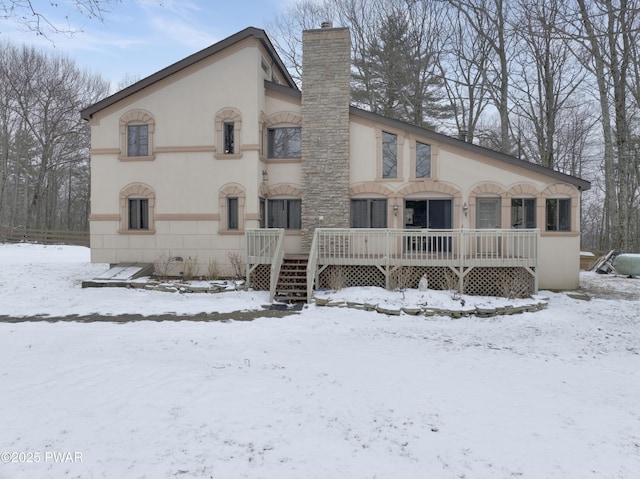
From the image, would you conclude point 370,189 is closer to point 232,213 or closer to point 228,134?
point 232,213

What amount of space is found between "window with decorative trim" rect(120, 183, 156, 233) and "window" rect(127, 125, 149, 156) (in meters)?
1.15

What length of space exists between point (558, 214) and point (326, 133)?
7665 millimetres

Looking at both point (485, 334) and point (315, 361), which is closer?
point (315, 361)

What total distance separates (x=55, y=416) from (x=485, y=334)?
6.99 meters

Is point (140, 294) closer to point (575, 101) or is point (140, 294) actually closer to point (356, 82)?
point (356, 82)

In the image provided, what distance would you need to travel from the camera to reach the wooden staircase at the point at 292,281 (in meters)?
10.4

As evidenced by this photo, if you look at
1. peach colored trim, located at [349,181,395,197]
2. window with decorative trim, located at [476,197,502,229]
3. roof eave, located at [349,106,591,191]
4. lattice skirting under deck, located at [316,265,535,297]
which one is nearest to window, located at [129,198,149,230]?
lattice skirting under deck, located at [316,265,535,297]

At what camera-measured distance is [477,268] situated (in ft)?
36.1

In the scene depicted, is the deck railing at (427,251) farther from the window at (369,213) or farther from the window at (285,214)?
the window at (285,214)

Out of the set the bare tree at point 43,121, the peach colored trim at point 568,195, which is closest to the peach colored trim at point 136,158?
the peach colored trim at point 568,195

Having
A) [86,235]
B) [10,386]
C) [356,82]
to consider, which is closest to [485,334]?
[10,386]

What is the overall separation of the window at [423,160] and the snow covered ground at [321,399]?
573 cm

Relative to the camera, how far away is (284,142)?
1370 centimetres

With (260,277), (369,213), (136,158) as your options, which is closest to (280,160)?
(369,213)
